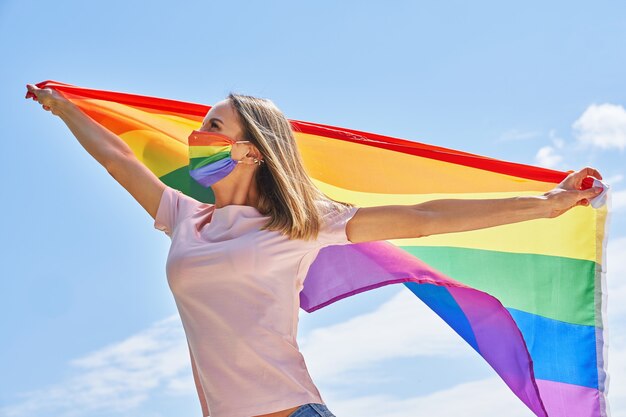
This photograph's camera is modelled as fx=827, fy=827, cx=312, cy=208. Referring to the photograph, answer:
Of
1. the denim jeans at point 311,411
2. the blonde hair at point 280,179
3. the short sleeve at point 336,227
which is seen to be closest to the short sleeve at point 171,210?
the blonde hair at point 280,179

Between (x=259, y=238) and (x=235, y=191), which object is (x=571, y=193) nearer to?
(x=259, y=238)

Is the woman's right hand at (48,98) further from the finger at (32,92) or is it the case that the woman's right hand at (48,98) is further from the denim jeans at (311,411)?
the denim jeans at (311,411)

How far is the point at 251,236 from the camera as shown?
139 inches

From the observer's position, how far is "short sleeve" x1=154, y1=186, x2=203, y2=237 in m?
3.90

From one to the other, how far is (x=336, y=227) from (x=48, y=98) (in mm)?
1916

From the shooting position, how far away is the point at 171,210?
3.93 m

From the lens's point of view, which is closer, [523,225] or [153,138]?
[523,225]

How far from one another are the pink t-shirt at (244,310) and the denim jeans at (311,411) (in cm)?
3

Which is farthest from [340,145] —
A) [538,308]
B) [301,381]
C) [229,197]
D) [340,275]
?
[301,381]

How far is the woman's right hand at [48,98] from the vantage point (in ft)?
14.7

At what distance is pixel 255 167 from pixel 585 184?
1.51 m

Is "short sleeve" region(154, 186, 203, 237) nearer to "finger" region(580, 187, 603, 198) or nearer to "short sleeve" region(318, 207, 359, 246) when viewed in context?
"short sleeve" region(318, 207, 359, 246)

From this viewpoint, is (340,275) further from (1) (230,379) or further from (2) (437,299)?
(1) (230,379)

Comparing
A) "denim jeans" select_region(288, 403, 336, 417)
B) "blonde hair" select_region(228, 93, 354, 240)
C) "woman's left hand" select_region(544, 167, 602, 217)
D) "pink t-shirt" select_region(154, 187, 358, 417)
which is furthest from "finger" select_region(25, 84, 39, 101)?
"woman's left hand" select_region(544, 167, 602, 217)
